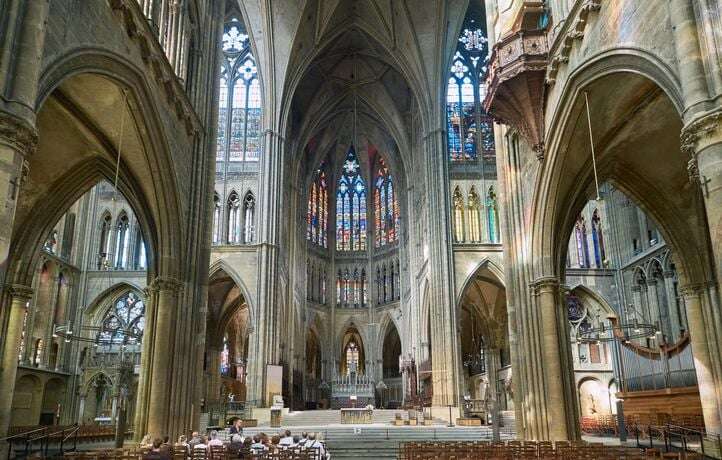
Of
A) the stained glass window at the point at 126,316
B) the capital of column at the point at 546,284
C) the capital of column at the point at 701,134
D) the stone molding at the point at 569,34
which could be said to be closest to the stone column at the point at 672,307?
the capital of column at the point at 546,284

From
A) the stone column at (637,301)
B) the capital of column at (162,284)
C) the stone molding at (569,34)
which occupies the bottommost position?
the capital of column at (162,284)

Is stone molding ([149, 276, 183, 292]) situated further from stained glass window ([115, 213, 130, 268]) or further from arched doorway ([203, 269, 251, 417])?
stained glass window ([115, 213, 130, 268])

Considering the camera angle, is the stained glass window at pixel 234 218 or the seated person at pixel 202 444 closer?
the seated person at pixel 202 444

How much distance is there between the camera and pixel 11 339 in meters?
17.1

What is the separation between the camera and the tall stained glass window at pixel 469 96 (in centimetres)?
3581

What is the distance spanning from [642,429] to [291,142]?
28.9 meters

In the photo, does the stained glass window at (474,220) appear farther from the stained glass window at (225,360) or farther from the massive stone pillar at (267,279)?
the stained glass window at (225,360)

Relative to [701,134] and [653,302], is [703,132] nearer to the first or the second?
[701,134]

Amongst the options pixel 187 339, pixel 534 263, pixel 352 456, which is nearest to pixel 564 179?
pixel 534 263

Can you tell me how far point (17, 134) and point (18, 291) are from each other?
11.3 metres

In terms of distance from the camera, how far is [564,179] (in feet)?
55.8

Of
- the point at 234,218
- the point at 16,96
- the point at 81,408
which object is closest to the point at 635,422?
the point at 16,96

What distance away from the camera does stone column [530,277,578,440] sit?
53.0 feet

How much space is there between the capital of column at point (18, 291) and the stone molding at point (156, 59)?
Answer: 6.79m
